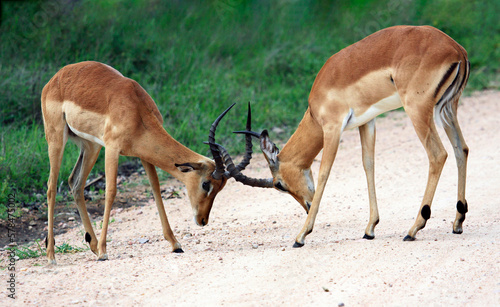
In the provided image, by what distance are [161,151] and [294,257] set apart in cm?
168

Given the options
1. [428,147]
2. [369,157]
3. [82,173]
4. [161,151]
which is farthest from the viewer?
[82,173]

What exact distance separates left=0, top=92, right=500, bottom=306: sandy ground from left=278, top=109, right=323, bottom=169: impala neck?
2.62 feet

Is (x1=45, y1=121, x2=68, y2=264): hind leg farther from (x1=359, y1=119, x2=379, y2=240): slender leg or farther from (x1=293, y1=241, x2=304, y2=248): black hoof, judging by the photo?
(x1=359, y1=119, x2=379, y2=240): slender leg

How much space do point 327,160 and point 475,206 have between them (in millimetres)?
2040

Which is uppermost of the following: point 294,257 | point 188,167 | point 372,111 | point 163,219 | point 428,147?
point 372,111

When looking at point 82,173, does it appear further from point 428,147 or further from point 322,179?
point 428,147

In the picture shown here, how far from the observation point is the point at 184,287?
14.5ft

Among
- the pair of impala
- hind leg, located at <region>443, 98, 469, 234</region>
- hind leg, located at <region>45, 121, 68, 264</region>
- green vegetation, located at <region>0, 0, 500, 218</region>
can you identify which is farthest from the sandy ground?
green vegetation, located at <region>0, 0, 500, 218</region>

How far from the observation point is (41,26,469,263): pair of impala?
505cm

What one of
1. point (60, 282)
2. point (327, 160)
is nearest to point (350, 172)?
point (327, 160)

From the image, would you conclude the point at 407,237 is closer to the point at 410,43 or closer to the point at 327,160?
the point at 327,160

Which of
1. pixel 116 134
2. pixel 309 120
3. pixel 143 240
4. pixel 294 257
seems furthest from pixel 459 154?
pixel 143 240

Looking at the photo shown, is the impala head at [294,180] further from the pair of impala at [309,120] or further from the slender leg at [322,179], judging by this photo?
the slender leg at [322,179]

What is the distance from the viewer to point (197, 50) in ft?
41.8
